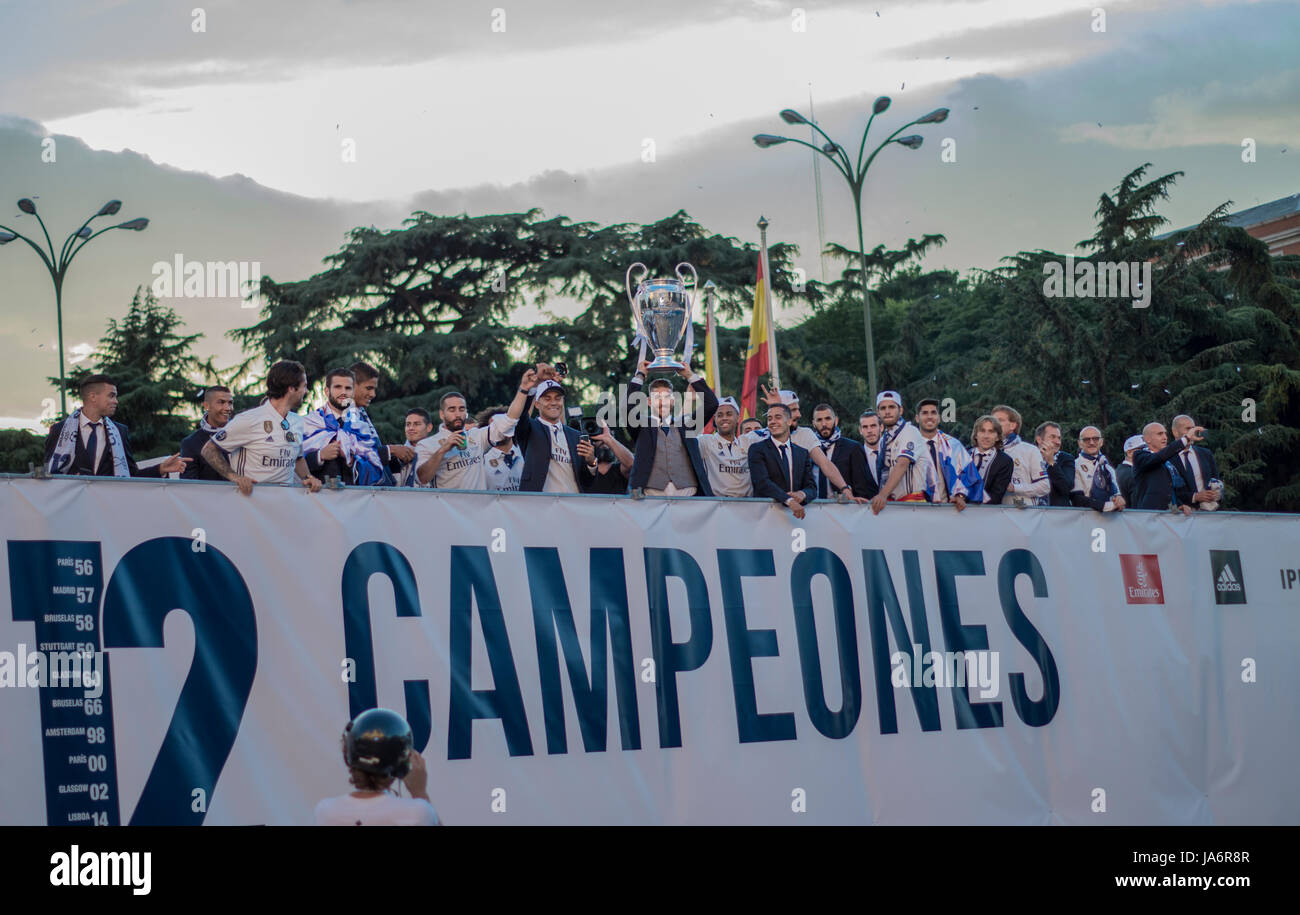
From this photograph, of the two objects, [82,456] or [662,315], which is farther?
[662,315]

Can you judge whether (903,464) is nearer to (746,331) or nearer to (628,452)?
(628,452)

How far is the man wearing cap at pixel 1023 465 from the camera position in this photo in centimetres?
1061

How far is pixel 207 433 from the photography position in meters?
8.63

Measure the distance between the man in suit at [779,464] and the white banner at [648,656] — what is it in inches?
14.9

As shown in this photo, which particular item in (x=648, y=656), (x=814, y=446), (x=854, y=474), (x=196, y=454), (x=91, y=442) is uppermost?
(x=91, y=442)

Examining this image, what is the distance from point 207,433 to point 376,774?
16.6 ft

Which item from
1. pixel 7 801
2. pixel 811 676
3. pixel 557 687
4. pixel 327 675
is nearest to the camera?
pixel 7 801

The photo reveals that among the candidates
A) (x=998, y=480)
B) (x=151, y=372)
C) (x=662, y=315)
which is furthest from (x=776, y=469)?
(x=151, y=372)
